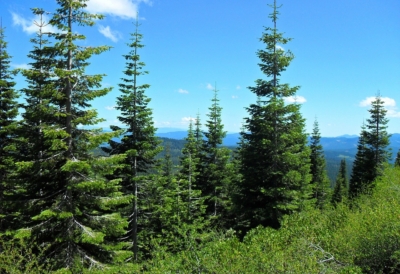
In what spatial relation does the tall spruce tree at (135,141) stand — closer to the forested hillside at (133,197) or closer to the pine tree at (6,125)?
the forested hillside at (133,197)

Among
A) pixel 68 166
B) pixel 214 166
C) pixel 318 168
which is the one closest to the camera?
pixel 68 166

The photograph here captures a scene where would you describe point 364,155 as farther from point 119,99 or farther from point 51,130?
point 51,130

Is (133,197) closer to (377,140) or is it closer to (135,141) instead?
(135,141)

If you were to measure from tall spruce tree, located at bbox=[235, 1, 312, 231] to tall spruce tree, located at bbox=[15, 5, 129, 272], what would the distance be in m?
8.07

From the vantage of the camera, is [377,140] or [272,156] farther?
[377,140]

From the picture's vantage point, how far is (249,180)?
713 inches

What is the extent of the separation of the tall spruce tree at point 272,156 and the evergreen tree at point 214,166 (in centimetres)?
831

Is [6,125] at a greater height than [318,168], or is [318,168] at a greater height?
[6,125]

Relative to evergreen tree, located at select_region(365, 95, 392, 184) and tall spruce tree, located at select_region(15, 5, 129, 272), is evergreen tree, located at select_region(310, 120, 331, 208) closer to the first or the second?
evergreen tree, located at select_region(365, 95, 392, 184)

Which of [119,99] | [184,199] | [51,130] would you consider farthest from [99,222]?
[184,199]

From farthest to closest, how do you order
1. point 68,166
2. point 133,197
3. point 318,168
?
Result: point 318,168
point 133,197
point 68,166

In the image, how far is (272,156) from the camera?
17578 millimetres

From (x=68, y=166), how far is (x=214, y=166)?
1651cm

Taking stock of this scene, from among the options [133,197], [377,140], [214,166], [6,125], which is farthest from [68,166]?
[377,140]
